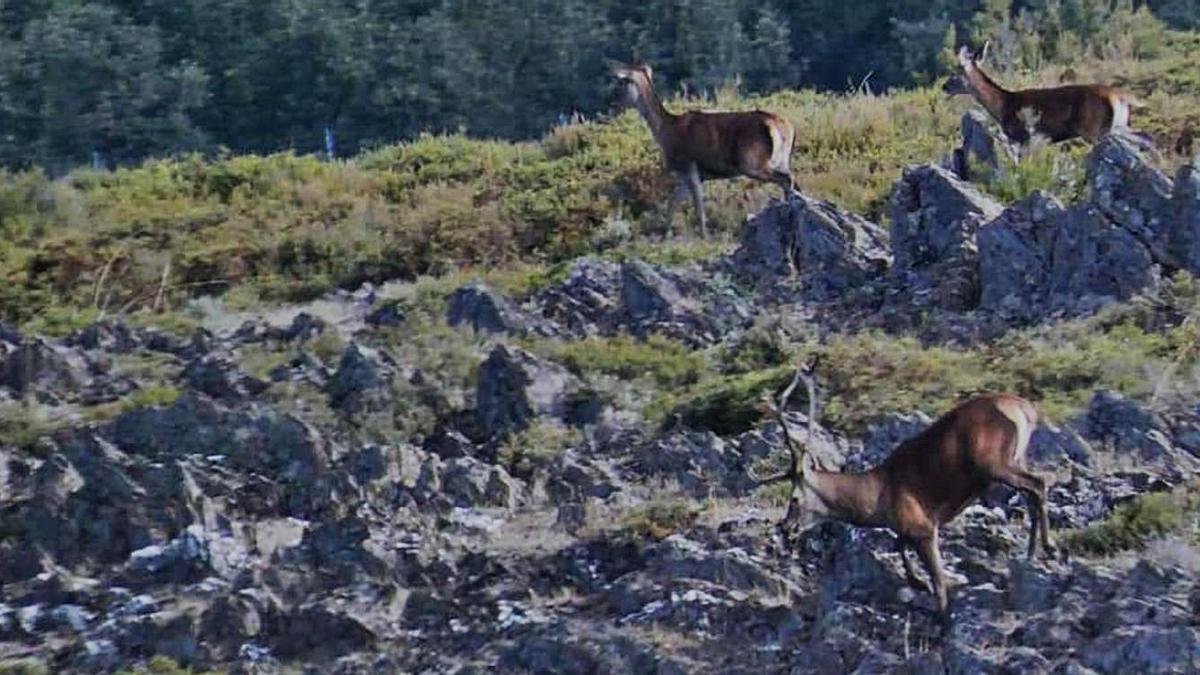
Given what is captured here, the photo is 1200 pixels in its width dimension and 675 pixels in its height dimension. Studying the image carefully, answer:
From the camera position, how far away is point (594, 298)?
882 inches

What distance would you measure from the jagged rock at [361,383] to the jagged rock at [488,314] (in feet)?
4.66

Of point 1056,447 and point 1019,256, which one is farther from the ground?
point 1056,447

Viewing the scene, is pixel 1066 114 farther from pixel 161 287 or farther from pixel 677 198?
pixel 161 287

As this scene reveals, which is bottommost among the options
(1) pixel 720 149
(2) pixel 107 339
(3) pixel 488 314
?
(2) pixel 107 339

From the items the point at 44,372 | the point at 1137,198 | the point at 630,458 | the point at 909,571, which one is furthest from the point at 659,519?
the point at 44,372

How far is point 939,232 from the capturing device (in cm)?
2184

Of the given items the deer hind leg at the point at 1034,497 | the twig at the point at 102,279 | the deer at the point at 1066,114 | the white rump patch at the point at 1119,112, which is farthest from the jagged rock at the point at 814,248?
the deer hind leg at the point at 1034,497

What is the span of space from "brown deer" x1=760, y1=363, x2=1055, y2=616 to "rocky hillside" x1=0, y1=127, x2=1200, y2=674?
0.27m

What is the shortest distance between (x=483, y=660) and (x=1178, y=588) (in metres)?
3.67

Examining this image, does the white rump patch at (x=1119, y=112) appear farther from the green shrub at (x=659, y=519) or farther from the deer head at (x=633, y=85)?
the green shrub at (x=659, y=519)

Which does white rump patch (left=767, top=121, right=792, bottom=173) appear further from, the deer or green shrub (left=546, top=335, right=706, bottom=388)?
green shrub (left=546, top=335, right=706, bottom=388)

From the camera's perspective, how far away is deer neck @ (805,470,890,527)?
1520 centimetres

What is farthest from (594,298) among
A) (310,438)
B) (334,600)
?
(334,600)

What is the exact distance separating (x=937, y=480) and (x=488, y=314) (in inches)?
292
